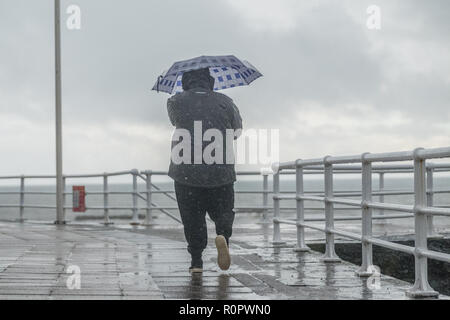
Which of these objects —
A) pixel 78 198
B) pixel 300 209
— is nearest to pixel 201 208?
pixel 300 209

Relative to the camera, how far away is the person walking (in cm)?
795

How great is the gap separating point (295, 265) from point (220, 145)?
2.23 metres

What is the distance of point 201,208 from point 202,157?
0.57 meters

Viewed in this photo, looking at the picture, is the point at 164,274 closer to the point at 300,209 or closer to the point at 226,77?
the point at 226,77

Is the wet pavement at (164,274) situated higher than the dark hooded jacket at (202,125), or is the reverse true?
the dark hooded jacket at (202,125)

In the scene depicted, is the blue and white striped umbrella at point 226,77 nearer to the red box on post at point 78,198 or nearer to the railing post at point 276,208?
the railing post at point 276,208

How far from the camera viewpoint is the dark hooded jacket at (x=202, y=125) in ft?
26.1

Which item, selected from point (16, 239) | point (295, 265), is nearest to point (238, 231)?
point (16, 239)

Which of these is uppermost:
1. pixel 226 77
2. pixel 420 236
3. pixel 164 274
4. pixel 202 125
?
pixel 226 77

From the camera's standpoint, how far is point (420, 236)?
23.0 feet

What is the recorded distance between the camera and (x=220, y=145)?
8016mm

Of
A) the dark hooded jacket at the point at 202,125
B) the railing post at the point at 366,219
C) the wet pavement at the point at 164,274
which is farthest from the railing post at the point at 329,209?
the dark hooded jacket at the point at 202,125

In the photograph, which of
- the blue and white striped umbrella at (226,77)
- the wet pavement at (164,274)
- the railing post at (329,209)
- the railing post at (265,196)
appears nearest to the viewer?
the wet pavement at (164,274)

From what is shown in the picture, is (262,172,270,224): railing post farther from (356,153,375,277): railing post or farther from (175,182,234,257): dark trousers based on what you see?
(175,182,234,257): dark trousers
